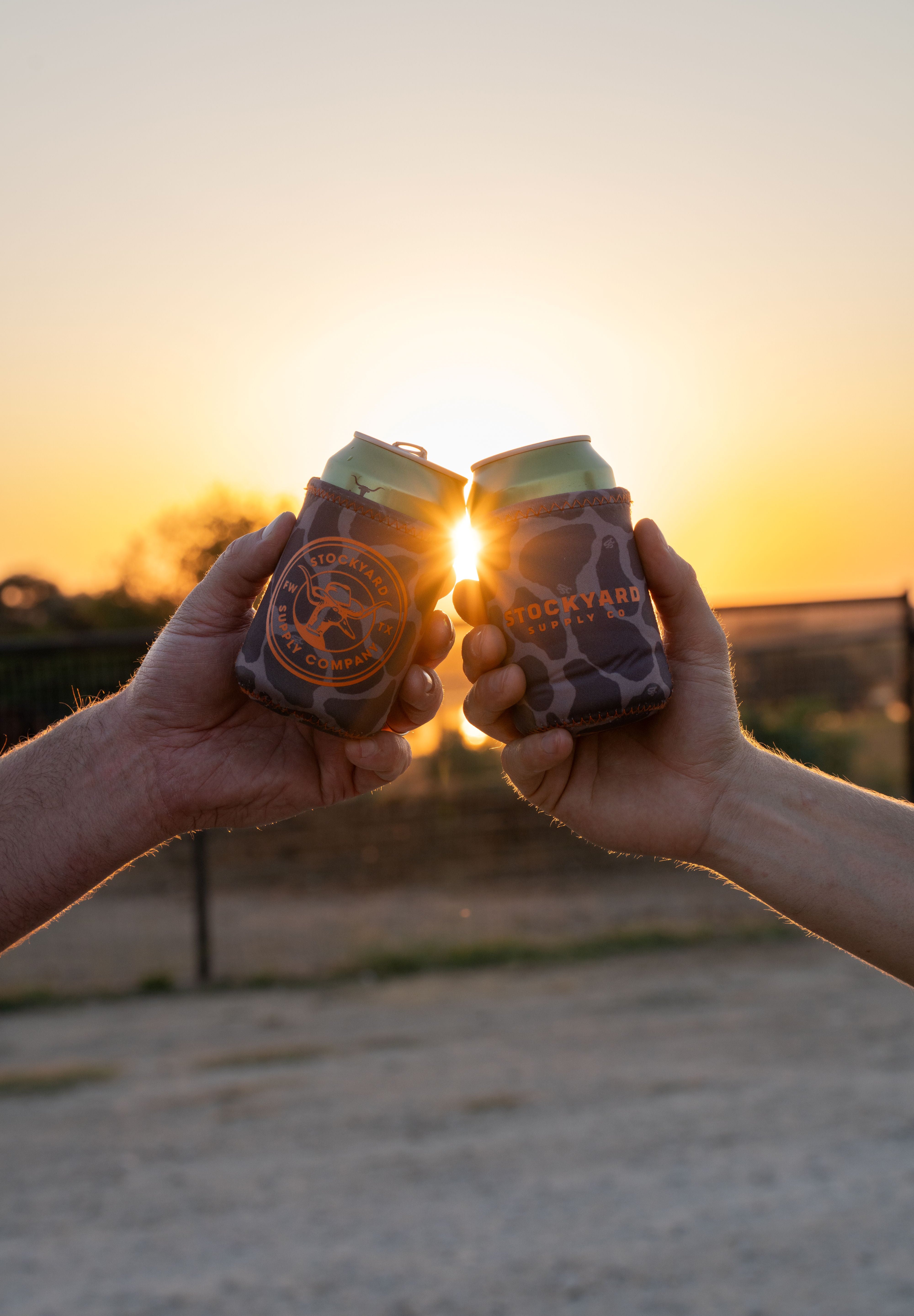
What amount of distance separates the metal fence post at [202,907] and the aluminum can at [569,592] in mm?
4391

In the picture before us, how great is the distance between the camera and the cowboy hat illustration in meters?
1.79

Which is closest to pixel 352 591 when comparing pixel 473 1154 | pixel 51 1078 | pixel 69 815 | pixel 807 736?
pixel 69 815

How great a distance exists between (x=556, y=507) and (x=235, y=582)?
608 millimetres

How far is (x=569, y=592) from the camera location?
71.1 inches

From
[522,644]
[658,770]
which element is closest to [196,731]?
[522,644]

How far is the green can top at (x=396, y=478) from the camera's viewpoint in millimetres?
1830

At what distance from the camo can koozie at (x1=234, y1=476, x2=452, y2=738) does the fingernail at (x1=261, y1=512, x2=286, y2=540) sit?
0.29 feet

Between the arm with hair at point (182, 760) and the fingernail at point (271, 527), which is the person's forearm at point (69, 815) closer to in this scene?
the arm with hair at point (182, 760)

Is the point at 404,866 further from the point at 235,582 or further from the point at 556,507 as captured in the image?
the point at 556,507

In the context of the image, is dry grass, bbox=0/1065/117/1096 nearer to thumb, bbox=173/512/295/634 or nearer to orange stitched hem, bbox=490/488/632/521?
thumb, bbox=173/512/295/634

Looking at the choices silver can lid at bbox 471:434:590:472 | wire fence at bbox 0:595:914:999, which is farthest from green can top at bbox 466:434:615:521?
wire fence at bbox 0:595:914:999

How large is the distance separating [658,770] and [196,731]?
0.85m

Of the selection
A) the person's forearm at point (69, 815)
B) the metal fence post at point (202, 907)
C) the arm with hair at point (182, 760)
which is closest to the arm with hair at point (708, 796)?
the arm with hair at point (182, 760)

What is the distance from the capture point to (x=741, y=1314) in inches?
102
